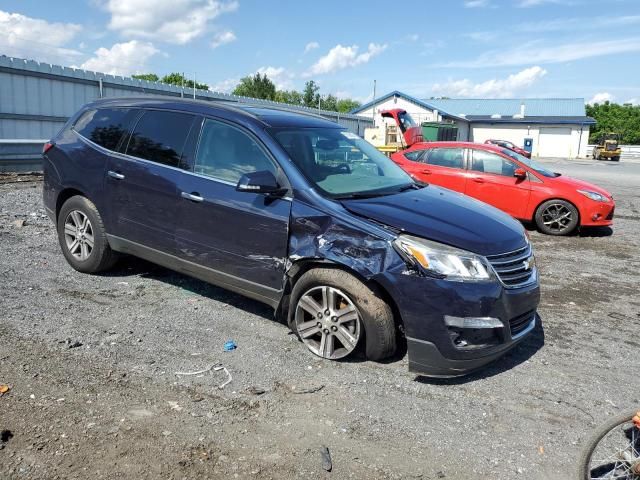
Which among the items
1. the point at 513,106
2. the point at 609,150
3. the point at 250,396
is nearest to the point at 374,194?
the point at 250,396

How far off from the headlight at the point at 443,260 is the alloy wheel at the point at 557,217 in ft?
22.5

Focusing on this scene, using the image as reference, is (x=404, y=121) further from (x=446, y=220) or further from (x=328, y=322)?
(x=328, y=322)

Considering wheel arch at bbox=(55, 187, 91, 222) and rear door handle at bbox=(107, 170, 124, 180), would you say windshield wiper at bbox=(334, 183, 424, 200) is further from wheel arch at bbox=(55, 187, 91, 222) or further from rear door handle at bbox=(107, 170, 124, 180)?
wheel arch at bbox=(55, 187, 91, 222)

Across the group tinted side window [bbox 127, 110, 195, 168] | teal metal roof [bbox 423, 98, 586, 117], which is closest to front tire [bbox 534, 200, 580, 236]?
tinted side window [bbox 127, 110, 195, 168]

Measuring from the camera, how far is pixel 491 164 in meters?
10.1

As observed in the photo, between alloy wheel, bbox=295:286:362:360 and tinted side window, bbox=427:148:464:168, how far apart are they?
7.06 metres

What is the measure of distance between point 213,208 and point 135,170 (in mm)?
1109

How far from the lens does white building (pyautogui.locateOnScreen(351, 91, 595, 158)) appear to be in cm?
5381

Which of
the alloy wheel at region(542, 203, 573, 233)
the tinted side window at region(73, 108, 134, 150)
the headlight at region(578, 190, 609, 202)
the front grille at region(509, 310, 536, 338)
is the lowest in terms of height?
the front grille at region(509, 310, 536, 338)

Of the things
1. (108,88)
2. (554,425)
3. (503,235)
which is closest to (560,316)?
(503,235)

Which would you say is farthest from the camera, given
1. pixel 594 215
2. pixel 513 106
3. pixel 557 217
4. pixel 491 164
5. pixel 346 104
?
pixel 346 104

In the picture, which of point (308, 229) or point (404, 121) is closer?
point (308, 229)

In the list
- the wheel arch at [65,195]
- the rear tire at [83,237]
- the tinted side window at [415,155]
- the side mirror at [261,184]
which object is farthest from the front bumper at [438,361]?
the tinted side window at [415,155]

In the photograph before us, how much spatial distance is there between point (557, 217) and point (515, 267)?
653cm
